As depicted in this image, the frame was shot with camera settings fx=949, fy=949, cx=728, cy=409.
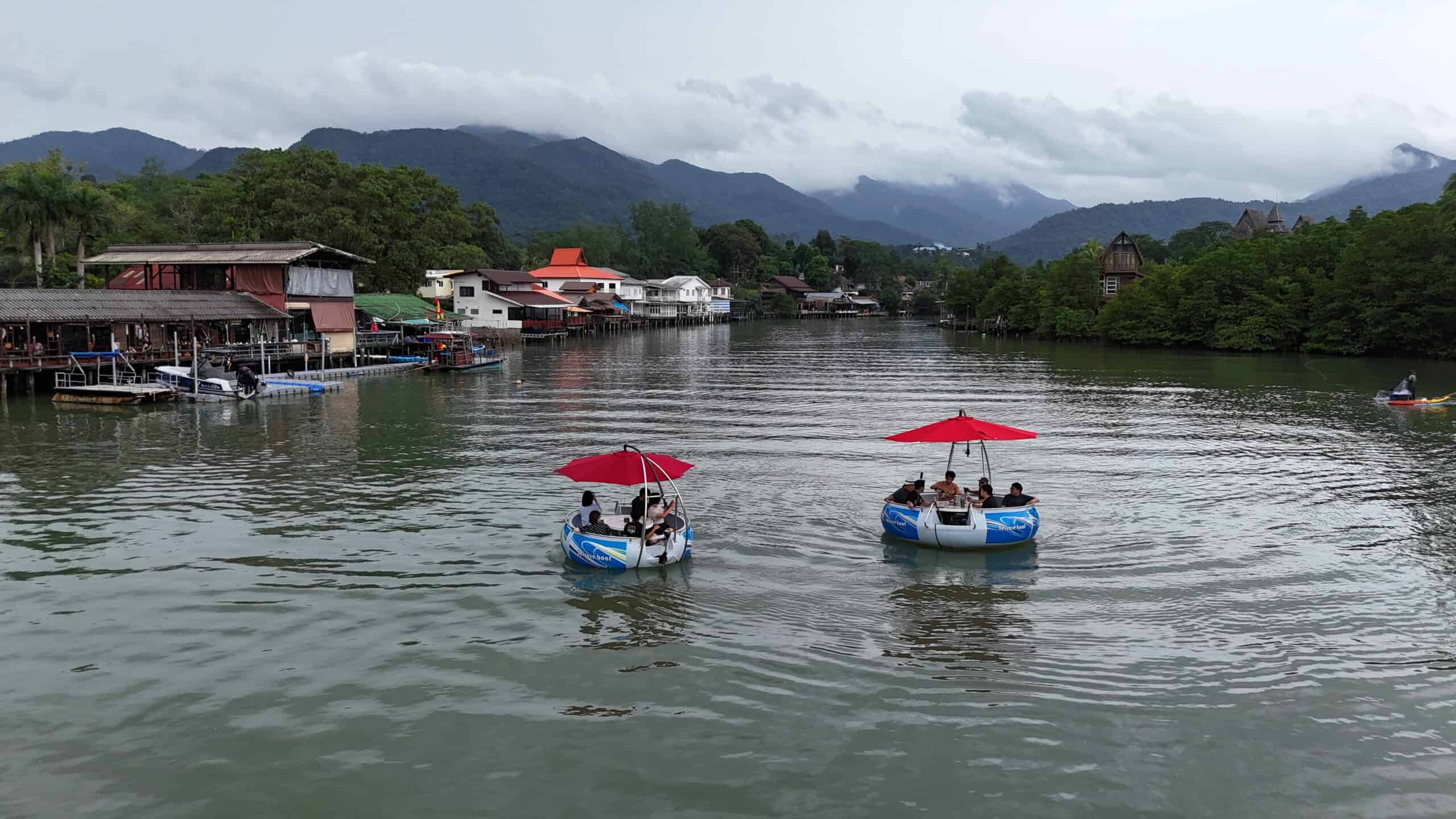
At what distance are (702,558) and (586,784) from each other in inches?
346

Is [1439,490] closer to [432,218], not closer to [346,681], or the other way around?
[346,681]

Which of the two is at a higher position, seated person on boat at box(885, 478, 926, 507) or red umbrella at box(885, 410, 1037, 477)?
red umbrella at box(885, 410, 1037, 477)

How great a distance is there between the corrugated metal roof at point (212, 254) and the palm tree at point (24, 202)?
511 inches

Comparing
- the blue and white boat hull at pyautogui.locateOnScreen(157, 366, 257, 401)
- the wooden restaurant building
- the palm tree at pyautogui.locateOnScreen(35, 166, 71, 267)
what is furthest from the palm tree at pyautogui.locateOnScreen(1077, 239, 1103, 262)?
the palm tree at pyautogui.locateOnScreen(35, 166, 71, 267)

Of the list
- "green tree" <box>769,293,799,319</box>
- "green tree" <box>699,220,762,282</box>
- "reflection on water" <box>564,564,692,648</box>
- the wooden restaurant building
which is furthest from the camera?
"green tree" <box>699,220,762,282</box>

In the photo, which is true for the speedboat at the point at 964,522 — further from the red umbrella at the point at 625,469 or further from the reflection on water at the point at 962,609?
the red umbrella at the point at 625,469

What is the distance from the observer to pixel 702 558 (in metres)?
19.5

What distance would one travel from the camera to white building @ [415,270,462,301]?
10225cm

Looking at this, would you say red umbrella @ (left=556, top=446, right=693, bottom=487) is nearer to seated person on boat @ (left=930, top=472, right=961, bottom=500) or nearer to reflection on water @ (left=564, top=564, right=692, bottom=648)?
reflection on water @ (left=564, top=564, right=692, bottom=648)

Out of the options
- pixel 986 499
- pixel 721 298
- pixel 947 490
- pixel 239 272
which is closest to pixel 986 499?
pixel 986 499

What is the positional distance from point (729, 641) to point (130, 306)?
45623 millimetres

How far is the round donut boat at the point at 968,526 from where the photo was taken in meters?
19.7

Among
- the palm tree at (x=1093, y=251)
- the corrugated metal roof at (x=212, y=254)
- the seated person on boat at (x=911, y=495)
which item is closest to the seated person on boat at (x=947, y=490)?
the seated person on boat at (x=911, y=495)

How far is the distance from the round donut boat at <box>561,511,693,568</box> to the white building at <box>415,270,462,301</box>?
88298mm
